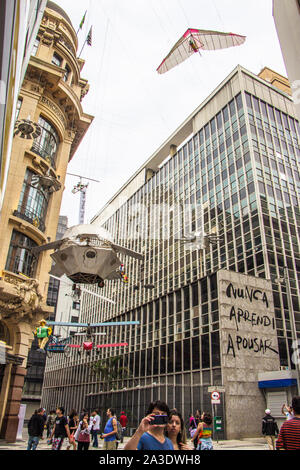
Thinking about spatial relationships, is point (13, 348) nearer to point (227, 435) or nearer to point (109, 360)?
point (227, 435)

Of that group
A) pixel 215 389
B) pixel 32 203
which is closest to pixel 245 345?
pixel 215 389

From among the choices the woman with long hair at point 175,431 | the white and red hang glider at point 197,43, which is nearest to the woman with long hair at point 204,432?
the woman with long hair at point 175,431

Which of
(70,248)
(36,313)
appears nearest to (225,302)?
(36,313)

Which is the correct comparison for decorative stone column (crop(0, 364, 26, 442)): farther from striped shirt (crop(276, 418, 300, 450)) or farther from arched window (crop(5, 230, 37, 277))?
striped shirt (crop(276, 418, 300, 450))

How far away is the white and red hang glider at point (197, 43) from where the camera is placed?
11764 mm

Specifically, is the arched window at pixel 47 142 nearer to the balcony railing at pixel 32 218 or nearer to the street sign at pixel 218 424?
the balcony railing at pixel 32 218

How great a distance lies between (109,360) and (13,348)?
28.9 metres

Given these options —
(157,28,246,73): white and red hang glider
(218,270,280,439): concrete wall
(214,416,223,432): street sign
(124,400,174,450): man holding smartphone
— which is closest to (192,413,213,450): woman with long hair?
(124,400,174,450): man holding smartphone

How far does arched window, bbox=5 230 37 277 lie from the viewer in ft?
59.7

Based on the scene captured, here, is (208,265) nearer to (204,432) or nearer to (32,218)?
(32,218)

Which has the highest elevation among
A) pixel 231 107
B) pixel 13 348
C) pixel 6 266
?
pixel 231 107

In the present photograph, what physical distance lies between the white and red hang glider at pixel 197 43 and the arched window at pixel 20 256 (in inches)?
467
